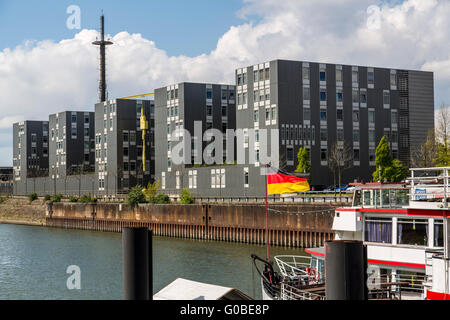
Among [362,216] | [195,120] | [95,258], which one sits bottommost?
[95,258]

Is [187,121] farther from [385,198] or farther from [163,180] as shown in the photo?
[385,198]

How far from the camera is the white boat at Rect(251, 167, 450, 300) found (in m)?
22.4

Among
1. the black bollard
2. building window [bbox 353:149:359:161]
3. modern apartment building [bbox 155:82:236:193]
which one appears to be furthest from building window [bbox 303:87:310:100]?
the black bollard

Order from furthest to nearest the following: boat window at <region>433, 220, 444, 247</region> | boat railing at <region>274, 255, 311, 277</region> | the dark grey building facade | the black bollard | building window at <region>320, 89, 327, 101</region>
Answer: building window at <region>320, 89, 327, 101</region> → the dark grey building facade → boat railing at <region>274, 255, 311, 277</region> → boat window at <region>433, 220, 444, 247</region> → the black bollard

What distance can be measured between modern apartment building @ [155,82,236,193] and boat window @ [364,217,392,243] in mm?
73841

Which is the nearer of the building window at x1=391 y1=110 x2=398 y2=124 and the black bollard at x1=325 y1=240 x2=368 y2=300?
the black bollard at x1=325 y1=240 x2=368 y2=300

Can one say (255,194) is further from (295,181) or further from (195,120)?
(295,181)

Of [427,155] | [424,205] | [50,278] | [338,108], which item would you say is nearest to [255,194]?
[338,108]

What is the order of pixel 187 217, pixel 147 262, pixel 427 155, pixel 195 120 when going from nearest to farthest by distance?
pixel 147 262, pixel 427 155, pixel 187 217, pixel 195 120

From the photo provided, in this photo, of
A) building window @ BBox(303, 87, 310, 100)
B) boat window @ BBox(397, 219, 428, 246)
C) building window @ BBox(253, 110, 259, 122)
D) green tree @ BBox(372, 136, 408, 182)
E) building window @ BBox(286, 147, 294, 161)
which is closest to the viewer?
boat window @ BBox(397, 219, 428, 246)

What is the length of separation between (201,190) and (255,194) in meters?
13.6

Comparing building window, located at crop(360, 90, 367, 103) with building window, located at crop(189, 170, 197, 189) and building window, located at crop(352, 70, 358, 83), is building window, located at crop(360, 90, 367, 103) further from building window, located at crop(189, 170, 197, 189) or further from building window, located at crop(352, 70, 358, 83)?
building window, located at crop(189, 170, 197, 189)

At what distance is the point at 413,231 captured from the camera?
2498cm

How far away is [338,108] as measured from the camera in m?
91.8
